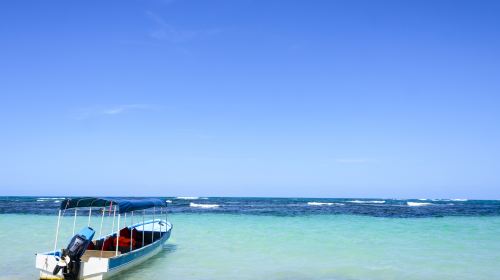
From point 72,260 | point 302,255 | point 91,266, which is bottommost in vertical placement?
point 302,255

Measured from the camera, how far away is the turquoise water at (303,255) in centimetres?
1262

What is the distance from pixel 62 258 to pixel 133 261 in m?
2.89

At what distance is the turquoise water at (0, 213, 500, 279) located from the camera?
12.6 meters

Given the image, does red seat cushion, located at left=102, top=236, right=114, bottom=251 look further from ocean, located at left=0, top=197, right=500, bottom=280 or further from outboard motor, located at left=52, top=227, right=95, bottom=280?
outboard motor, located at left=52, top=227, right=95, bottom=280

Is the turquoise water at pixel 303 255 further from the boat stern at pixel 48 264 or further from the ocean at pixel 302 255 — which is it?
the boat stern at pixel 48 264

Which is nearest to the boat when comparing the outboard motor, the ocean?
the outboard motor

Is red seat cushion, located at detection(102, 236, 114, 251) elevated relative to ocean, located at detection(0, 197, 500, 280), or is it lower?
elevated

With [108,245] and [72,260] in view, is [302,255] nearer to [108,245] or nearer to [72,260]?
[108,245]

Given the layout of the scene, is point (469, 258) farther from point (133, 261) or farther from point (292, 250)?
point (133, 261)

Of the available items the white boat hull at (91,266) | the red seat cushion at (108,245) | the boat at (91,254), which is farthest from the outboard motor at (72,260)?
the red seat cushion at (108,245)

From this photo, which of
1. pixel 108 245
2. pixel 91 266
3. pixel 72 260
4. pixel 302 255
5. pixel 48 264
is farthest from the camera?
pixel 302 255

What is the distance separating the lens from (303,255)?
15750 millimetres

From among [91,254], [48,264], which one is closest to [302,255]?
[91,254]

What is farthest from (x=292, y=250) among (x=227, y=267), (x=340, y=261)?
(x=227, y=267)
